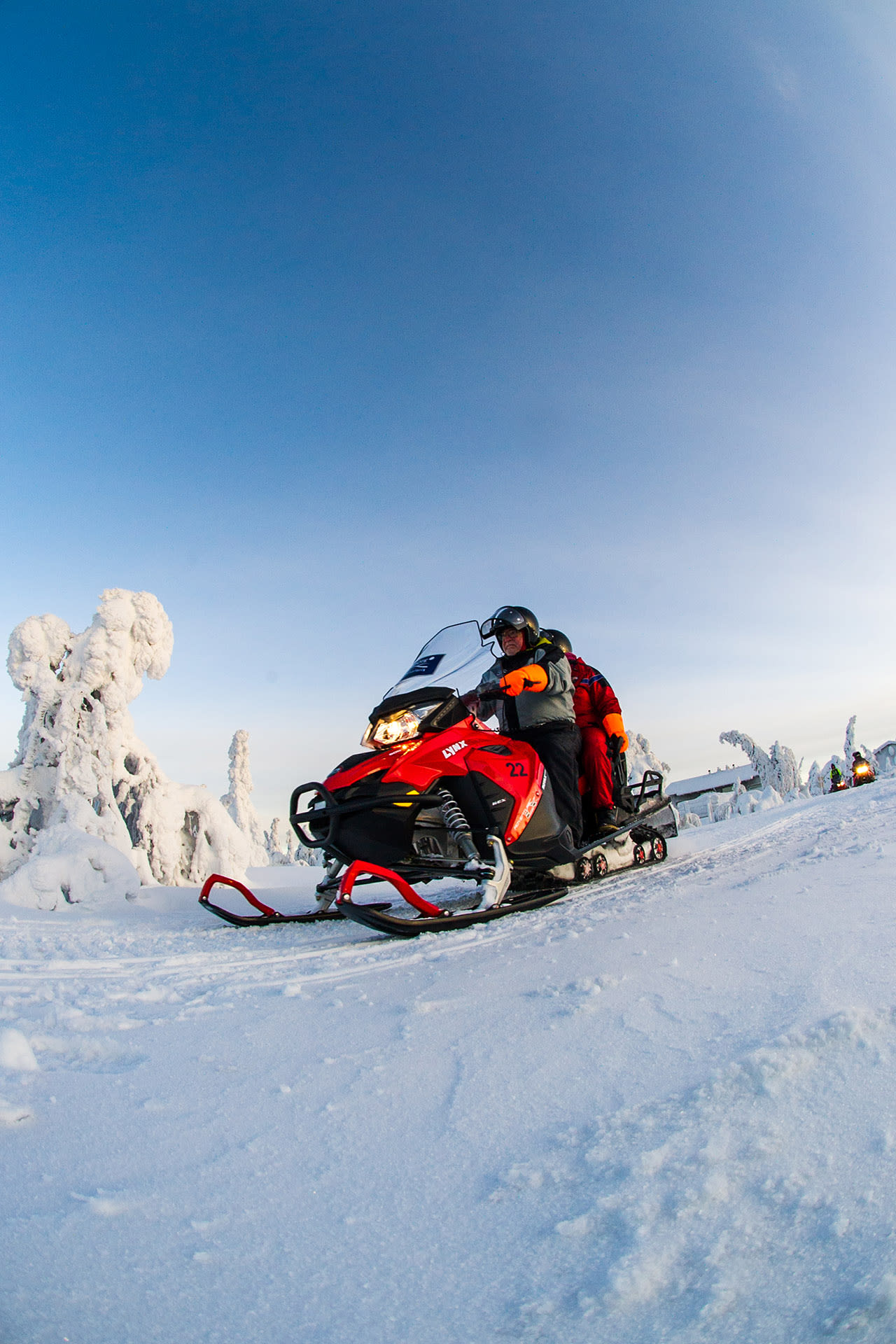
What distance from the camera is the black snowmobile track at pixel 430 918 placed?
3.18 metres

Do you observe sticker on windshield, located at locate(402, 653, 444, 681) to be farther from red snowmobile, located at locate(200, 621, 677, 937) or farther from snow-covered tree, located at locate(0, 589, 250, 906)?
snow-covered tree, located at locate(0, 589, 250, 906)

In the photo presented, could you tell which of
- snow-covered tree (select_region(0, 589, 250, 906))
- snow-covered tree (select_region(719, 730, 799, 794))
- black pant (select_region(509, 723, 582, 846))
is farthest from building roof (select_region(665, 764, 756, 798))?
black pant (select_region(509, 723, 582, 846))

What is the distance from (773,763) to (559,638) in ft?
121

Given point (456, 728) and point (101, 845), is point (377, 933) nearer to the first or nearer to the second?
point (456, 728)

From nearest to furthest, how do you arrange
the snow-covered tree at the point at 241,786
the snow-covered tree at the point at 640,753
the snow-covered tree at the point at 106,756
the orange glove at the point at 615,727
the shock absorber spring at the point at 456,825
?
the shock absorber spring at the point at 456,825 < the orange glove at the point at 615,727 < the snow-covered tree at the point at 106,756 < the snow-covered tree at the point at 241,786 < the snow-covered tree at the point at 640,753

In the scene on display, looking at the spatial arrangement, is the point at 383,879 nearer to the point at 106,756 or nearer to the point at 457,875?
the point at 457,875

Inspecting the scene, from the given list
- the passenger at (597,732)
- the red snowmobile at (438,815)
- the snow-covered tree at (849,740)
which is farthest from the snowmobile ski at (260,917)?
the snow-covered tree at (849,740)

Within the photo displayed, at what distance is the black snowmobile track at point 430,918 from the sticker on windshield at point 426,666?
1.41 m

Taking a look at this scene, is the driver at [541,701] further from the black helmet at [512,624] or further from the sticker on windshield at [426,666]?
the sticker on windshield at [426,666]

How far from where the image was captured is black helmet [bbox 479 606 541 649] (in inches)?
181

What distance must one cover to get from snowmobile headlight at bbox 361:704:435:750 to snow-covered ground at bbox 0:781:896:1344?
147 cm

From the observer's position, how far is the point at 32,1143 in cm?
138

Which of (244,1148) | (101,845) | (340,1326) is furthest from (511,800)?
(101,845)

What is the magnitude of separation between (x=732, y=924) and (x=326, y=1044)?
4.90 feet
